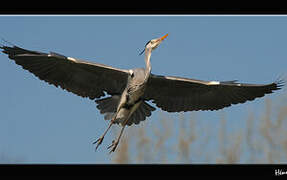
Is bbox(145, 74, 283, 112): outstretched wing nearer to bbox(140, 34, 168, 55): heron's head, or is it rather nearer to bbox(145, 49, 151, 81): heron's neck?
bbox(145, 49, 151, 81): heron's neck

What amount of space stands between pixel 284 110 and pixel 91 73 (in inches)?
356

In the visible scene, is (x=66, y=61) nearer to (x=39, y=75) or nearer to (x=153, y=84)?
(x=39, y=75)

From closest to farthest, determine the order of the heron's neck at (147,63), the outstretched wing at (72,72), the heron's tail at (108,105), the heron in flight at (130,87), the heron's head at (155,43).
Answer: the outstretched wing at (72,72) < the heron in flight at (130,87) < the heron's neck at (147,63) < the heron's tail at (108,105) < the heron's head at (155,43)

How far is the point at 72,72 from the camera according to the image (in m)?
11.1

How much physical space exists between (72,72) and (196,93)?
7.94ft

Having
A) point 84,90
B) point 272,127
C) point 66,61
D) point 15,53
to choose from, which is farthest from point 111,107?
point 272,127

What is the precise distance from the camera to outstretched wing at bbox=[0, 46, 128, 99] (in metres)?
10.6

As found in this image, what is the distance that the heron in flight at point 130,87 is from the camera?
10820mm

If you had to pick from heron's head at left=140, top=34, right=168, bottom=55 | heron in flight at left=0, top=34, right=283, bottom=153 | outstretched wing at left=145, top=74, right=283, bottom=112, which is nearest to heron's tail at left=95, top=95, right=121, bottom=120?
heron in flight at left=0, top=34, right=283, bottom=153

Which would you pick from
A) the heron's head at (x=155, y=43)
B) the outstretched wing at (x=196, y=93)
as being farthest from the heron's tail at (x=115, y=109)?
the heron's head at (x=155, y=43)

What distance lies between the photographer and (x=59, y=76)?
11.0m

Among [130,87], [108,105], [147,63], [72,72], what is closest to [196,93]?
[147,63]

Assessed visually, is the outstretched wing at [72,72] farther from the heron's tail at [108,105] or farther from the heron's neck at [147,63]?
the heron's neck at [147,63]
